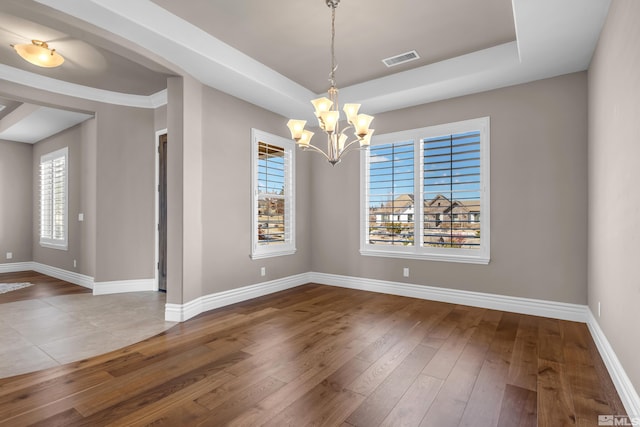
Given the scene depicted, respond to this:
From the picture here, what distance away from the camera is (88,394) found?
2.16m

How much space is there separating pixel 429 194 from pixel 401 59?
5.86 feet

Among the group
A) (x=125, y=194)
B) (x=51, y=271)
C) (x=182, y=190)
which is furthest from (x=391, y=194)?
(x=51, y=271)

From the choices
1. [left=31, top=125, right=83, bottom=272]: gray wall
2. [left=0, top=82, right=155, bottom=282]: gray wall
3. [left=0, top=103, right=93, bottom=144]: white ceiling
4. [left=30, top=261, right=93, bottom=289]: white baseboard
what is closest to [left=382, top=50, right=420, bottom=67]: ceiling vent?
[left=0, top=82, right=155, bottom=282]: gray wall

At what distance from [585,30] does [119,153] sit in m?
5.93

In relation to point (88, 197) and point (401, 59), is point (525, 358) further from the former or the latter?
point (88, 197)

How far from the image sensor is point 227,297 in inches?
171

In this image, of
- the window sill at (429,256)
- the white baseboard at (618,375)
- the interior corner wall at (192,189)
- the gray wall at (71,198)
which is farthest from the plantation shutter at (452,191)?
the gray wall at (71,198)

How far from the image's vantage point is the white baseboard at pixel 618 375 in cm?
189

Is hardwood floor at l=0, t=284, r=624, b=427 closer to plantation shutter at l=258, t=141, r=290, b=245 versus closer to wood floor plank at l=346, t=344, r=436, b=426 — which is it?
wood floor plank at l=346, t=344, r=436, b=426

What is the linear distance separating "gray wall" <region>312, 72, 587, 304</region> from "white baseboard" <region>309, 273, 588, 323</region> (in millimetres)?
80

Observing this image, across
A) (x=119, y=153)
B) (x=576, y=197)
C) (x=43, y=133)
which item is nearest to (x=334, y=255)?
(x=576, y=197)

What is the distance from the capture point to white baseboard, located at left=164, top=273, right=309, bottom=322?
3705 mm

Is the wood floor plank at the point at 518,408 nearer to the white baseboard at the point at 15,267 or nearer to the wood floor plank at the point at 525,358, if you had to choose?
the wood floor plank at the point at 525,358

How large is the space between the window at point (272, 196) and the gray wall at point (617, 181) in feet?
12.6
